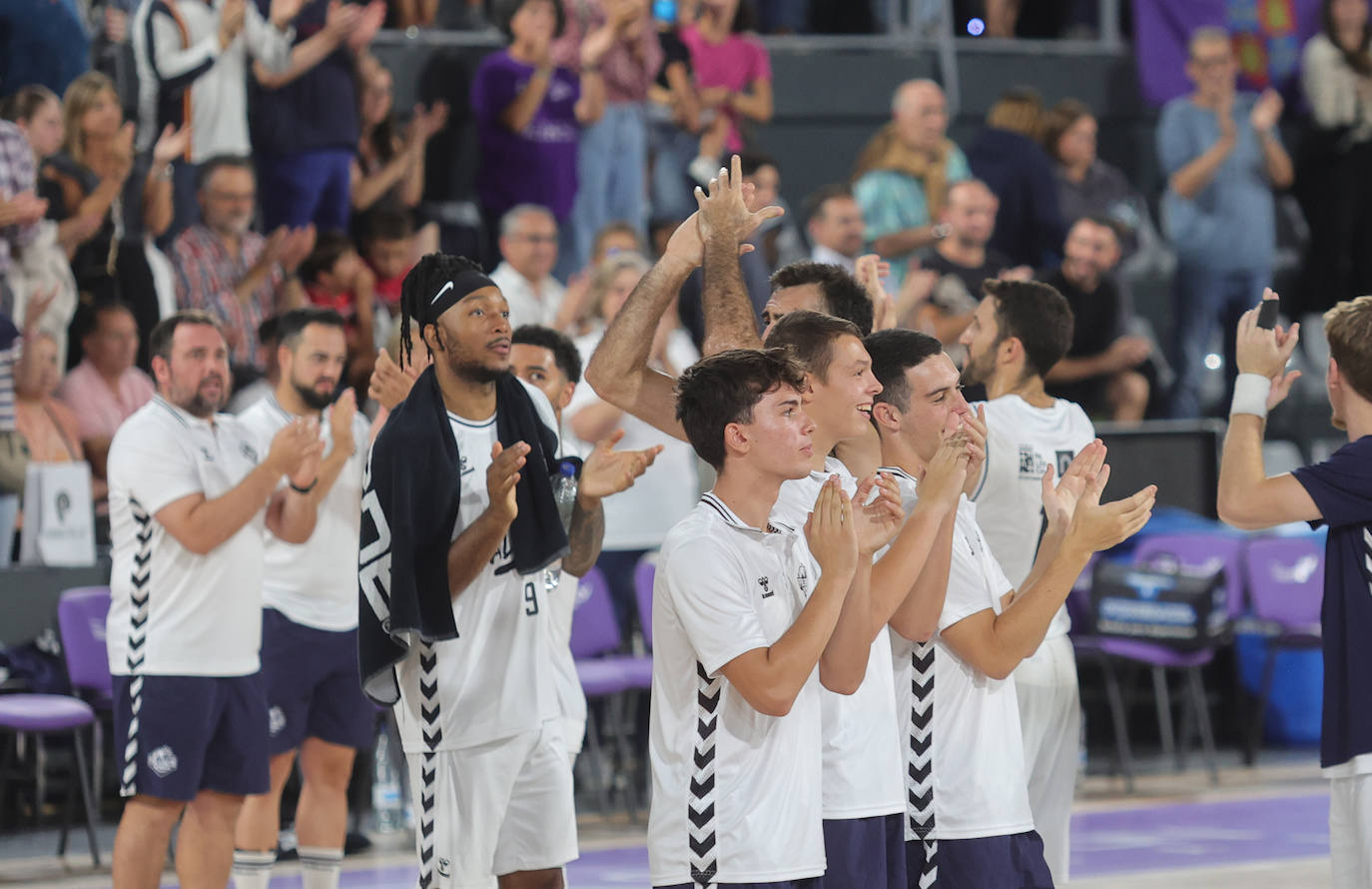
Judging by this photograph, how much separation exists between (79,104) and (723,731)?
24.8ft

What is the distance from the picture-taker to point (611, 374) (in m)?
5.57

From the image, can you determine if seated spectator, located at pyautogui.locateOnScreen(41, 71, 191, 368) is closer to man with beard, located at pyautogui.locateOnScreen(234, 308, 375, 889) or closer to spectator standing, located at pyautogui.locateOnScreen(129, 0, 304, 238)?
spectator standing, located at pyautogui.locateOnScreen(129, 0, 304, 238)

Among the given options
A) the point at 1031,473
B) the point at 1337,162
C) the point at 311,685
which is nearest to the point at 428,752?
the point at 1031,473

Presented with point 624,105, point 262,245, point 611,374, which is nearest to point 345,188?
point 262,245

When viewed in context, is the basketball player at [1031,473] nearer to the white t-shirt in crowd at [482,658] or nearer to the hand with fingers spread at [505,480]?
the white t-shirt in crowd at [482,658]

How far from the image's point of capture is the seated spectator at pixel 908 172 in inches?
518

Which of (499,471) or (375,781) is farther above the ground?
(499,471)

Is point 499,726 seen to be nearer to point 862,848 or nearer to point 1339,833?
point 862,848

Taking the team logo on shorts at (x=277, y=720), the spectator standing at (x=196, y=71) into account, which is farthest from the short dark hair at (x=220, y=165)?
the team logo on shorts at (x=277, y=720)

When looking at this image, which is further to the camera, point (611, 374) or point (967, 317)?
point (967, 317)

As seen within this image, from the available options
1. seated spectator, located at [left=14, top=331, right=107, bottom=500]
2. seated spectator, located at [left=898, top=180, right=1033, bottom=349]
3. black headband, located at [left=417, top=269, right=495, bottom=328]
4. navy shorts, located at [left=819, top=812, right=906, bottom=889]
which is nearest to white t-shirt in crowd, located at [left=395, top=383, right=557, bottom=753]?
black headband, located at [left=417, top=269, right=495, bottom=328]

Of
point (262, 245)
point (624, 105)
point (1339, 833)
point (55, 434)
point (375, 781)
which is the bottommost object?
point (375, 781)

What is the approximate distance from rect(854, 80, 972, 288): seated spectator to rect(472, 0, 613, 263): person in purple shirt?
2.00 metres

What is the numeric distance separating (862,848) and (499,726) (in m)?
1.27
